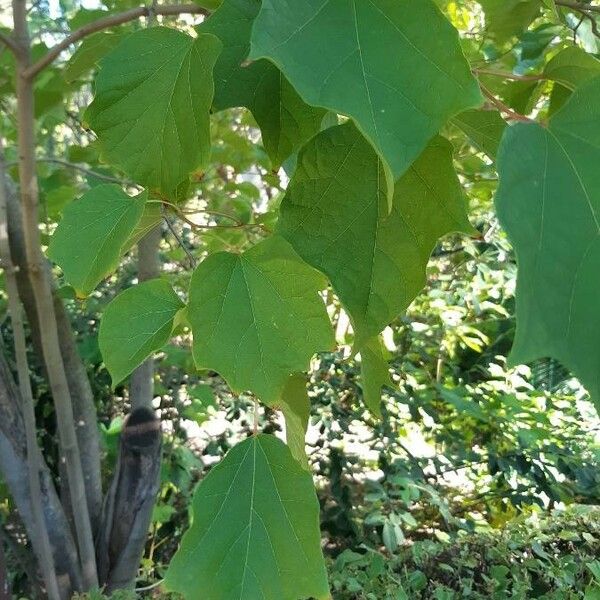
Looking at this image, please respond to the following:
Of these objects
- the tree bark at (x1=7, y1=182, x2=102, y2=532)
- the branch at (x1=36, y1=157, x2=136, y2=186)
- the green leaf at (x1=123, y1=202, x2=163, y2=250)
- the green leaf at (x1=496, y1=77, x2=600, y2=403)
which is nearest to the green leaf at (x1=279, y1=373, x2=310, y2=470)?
the green leaf at (x1=123, y1=202, x2=163, y2=250)

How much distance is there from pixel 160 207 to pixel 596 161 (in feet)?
0.83

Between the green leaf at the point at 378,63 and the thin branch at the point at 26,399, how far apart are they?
32.4 inches

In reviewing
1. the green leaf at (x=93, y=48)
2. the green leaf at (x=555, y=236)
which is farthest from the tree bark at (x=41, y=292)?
the green leaf at (x=555, y=236)

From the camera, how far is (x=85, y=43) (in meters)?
0.66

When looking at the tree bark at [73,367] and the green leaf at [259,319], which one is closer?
the green leaf at [259,319]

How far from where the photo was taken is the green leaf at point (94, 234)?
1.33 feet

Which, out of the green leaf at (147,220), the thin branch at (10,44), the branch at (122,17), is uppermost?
the thin branch at (10,44)

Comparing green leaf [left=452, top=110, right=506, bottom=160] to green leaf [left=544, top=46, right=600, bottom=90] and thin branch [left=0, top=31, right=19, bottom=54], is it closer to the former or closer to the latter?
green leaf [left=544, top=46, right=600, bottom=90]

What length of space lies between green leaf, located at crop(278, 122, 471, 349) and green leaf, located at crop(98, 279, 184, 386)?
5.3 inches

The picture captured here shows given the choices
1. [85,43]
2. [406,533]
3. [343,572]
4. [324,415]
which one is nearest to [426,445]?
[406,533]

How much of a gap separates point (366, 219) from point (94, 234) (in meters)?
0.17

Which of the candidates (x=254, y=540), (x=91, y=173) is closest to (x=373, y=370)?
(x=254, y=540)

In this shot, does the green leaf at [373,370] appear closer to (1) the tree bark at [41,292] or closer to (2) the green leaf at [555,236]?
(2) the green leaf at [555,236]

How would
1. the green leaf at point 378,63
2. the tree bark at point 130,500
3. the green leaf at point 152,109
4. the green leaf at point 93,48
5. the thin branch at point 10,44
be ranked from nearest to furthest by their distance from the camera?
the green leaf at point 378,63, the green leaf at point 152,109, the green leaf at point 93,48, the thin branch at point 10,44, the tree bark at point 130,500
